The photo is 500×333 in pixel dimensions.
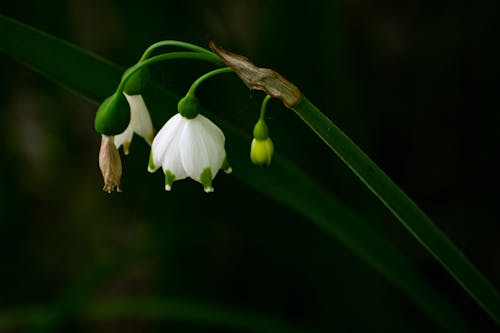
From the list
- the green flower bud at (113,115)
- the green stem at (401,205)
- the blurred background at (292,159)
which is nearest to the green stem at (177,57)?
the green flower bud at (113,115)

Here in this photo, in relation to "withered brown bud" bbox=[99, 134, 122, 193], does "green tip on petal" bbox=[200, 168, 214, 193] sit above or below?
below

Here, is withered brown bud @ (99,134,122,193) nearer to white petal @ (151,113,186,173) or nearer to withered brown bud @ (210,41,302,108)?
white petal @ (151,113,186,173)

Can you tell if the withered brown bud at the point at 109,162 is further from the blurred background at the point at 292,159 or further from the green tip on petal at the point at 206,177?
the blurred background at the point at 292,159

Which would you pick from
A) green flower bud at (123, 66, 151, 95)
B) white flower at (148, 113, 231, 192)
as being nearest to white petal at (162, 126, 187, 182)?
white flower at (148, 113, 231, 192)

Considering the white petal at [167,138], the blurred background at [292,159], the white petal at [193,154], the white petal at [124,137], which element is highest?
the blurred background at [292,159]

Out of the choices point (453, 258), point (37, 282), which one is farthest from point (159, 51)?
point (453, 258)
